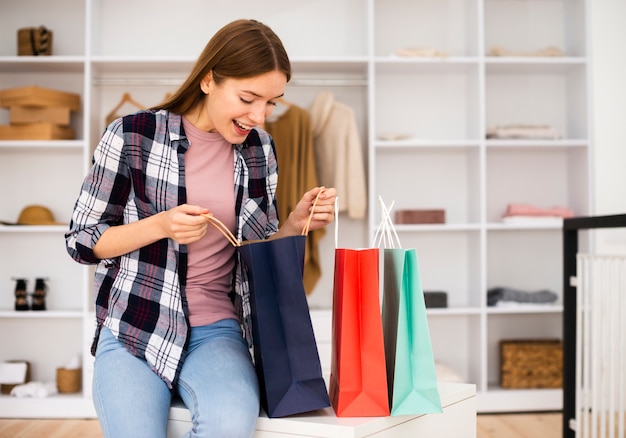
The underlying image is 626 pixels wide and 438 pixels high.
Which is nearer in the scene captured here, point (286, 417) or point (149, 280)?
point (286, 417)

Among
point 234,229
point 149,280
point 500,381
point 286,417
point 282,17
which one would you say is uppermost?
point 282,17

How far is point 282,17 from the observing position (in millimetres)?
4156

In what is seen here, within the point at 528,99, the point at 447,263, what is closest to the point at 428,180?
the point at 447,263

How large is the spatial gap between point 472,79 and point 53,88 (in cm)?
232

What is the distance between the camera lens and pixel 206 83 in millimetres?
1614

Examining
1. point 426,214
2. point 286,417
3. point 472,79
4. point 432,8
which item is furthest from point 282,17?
point 286,417

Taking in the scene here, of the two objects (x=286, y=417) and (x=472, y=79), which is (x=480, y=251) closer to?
(x=472, y=79)

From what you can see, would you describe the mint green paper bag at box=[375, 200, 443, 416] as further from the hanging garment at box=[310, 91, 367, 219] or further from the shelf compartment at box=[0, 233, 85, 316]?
the shelf compartment at box=[0, 233, 85, 316]

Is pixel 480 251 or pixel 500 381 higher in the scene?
pixel 480 251

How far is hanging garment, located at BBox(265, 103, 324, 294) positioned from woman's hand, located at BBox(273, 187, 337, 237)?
208 centimetres

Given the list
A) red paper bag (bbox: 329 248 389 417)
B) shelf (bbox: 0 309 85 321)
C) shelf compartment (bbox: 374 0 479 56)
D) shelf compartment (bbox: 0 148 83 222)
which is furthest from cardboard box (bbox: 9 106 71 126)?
red paper bag (bbox: 329 248 389 417)

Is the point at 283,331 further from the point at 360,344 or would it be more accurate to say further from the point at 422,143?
the point at 422,143

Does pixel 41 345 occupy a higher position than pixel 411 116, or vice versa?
pixel 411 116

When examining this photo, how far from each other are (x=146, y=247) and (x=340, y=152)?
7.84 feet
